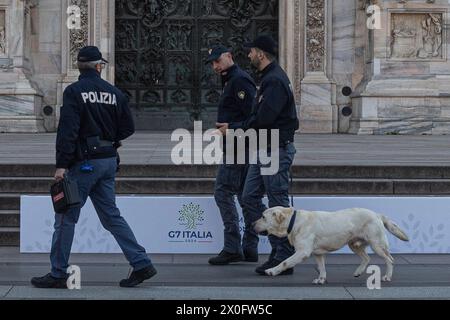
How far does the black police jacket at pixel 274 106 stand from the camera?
860 cm

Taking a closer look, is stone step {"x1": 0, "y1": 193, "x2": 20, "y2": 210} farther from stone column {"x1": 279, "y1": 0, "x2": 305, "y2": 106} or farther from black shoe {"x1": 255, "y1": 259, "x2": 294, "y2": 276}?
stone column {"x1": 279, "y1": 0, "x2": 305, "y2": 106}

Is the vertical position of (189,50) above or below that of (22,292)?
above

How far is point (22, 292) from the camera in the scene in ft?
25.3

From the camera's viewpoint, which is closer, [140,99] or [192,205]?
[192,205]

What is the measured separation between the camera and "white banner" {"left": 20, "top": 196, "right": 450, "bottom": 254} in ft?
32.3

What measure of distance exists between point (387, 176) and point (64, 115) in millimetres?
5184

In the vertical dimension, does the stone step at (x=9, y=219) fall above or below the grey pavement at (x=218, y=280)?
above

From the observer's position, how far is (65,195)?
7730 mm

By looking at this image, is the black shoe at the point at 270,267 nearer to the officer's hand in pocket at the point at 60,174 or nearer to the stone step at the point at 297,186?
Result: the officer's hand in pocket at the point at 60,174

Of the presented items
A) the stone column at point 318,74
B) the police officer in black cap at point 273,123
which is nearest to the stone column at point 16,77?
the stone column at point 318,74

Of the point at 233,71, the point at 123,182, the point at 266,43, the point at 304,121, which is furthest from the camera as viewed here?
the point at 304,121

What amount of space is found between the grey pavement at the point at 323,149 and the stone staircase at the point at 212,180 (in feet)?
1.17

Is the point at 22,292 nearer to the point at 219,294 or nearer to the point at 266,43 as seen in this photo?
the point at 219,294

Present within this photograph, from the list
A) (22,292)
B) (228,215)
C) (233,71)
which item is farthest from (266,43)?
(22,292)
